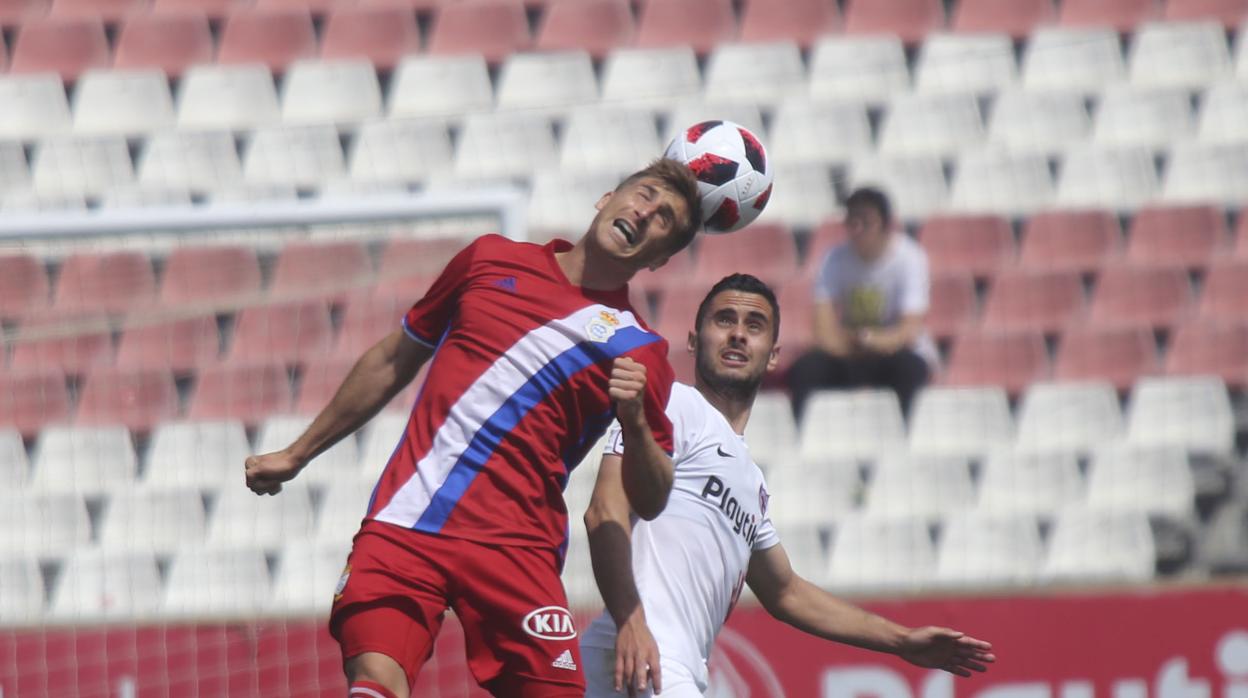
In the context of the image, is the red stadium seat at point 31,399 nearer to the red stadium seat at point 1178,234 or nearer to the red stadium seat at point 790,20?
the red stadium seat at point 790,20

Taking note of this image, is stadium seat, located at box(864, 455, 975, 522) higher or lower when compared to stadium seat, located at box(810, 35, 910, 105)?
lower

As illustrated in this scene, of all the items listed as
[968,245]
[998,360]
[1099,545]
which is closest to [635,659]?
[1099,545]

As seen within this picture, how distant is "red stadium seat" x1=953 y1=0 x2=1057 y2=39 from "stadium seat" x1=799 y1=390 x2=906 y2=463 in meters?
2.77

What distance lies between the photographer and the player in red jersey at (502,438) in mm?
3578

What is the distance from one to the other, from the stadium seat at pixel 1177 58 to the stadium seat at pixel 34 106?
570 centimetres

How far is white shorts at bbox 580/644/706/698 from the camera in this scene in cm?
393

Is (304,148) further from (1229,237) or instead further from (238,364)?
(1229,237)

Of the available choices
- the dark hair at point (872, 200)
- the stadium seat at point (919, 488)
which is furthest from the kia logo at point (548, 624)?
the dark hair at point (872, 200)

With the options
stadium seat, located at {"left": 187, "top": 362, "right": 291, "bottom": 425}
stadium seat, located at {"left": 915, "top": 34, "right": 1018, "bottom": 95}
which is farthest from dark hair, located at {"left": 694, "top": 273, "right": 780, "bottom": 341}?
stadium seat, located at {"left": 915, "top": 34, "right": 1018, "bottom": 95}

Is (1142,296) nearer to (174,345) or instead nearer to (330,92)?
(330,92)

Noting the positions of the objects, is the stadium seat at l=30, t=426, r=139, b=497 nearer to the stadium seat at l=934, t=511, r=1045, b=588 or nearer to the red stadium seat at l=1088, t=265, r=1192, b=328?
the stadium seat at l=934, t=511, r=1045, b=588

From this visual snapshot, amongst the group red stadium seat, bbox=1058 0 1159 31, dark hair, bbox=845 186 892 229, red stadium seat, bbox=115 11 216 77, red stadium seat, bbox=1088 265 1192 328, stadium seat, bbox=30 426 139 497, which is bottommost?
stadium seat, bbox=30 426 139 497

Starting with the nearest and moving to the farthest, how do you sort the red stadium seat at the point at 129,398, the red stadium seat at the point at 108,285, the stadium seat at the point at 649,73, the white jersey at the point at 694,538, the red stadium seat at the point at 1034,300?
the white jersey at the point at 694,538
the red stadium seat at the point at 108,285
the red stadium seat at the point at 129,398
the red stadium seat at the point at 1034,300
the stadium seat at the point at 649,73

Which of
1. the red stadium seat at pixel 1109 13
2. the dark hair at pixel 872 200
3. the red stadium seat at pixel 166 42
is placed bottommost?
the dark hair at pixel 872 200
